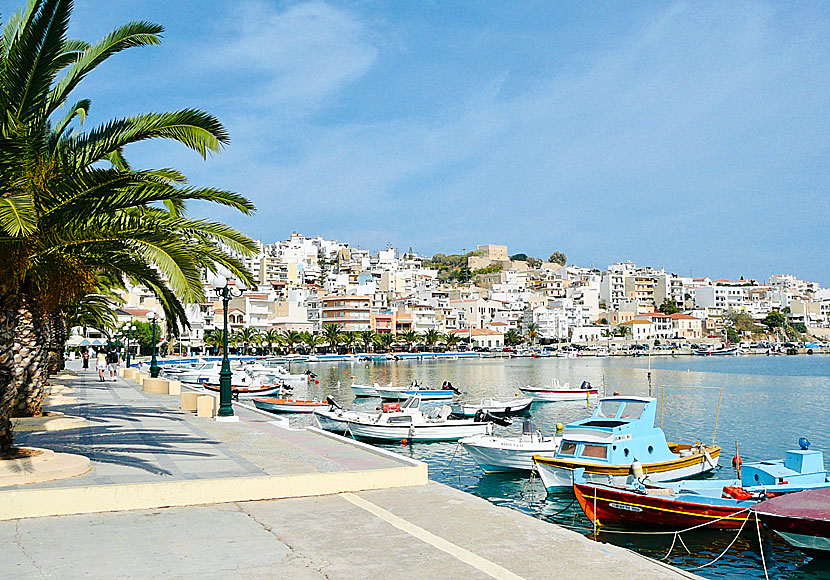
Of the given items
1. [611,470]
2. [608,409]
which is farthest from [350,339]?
[611,470]

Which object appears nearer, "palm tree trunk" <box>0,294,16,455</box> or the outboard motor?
"palm tree trunk" <box>0,294,16,455</box>

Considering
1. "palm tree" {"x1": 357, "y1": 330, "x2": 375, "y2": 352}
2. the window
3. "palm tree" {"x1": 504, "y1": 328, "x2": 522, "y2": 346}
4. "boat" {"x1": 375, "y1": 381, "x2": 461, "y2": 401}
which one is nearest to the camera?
the window

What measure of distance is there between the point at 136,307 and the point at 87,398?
344 ft

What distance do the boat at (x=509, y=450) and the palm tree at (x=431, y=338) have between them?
403 feet

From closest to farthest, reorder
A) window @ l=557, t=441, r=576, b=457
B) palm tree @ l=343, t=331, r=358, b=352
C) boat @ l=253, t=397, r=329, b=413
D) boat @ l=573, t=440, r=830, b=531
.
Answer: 1. boat @ l=573, t=440, r=830, b=531
2. window @ l=557, t=441, r=576, b=457
3. boat @ l=253, t=397, r=329, b=413
4. palm tree @ l=343, t=331, r=358, b=352

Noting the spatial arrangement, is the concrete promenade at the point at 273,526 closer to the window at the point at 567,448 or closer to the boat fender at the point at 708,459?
the window at the point at 567,448

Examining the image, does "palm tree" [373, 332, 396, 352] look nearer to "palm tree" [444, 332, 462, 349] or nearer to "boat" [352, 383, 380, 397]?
"palm tree" [444, 332, 462, 349]

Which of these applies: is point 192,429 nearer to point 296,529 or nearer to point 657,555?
point 296,529

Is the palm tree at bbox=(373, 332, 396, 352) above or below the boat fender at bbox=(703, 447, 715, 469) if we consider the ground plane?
above

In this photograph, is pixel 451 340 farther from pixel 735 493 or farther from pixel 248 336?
pixel 735 493

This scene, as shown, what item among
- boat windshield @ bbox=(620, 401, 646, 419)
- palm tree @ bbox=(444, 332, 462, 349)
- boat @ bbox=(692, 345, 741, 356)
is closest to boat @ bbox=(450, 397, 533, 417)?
boat windshield @ bbox=(620, 401, 646, 419)

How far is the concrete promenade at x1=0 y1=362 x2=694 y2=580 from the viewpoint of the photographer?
7.48 m

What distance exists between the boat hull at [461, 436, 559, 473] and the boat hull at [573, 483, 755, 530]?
19.2 ft

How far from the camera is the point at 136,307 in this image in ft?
412
